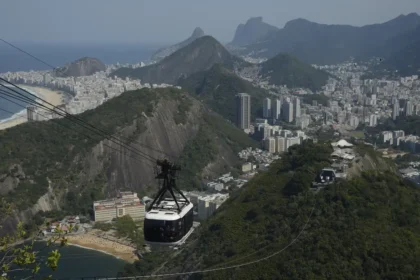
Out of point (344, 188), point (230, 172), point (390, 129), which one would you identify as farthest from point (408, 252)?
point (390, 129)

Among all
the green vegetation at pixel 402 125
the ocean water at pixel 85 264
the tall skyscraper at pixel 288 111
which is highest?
the tall skyscraper at pixel 288 111

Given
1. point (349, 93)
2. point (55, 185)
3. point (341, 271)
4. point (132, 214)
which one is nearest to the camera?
point (341, 271)

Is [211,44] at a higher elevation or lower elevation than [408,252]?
higher

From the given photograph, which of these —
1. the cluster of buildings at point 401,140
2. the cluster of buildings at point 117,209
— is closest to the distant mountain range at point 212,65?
the cluster of buildings at point 401,140

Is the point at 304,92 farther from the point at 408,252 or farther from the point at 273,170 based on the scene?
the point at 408,252

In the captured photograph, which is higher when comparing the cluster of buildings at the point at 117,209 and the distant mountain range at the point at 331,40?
the distant mountain range at the point at 331,40

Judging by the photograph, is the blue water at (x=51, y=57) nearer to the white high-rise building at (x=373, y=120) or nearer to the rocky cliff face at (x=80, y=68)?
the rocky cliff face at (x=80, y=68)
